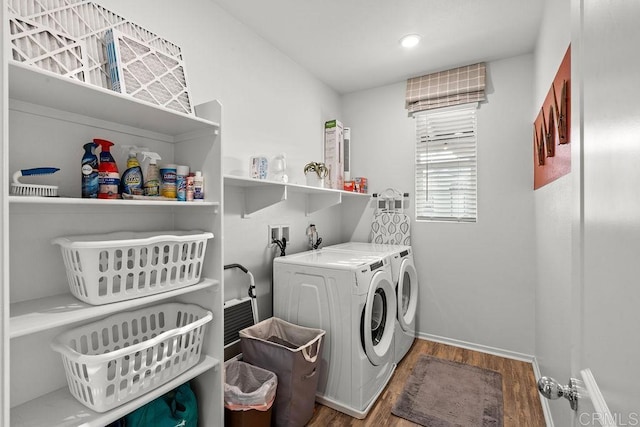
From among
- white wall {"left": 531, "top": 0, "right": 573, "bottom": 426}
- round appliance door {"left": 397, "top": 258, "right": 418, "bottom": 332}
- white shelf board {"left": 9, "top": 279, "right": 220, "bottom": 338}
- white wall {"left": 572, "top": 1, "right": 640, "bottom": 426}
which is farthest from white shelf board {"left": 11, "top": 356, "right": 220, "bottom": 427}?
round appliance door {"left": 397, "top": 258, "right": 418, "bottom": 332}

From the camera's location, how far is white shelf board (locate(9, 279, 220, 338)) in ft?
3.06

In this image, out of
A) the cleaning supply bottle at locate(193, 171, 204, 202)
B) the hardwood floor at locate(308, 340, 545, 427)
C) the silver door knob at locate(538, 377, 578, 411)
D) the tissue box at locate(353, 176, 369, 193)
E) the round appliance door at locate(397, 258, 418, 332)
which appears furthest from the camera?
the tissue box at locate(353, 176, 369, 193)

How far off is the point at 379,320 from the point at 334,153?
5.30 feet

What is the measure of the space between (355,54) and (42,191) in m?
2.36

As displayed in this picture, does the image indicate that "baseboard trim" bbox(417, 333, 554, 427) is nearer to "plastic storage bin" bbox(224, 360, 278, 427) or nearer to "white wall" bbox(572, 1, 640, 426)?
"plastic storage bin" bbox(224, 360, 278, 427)

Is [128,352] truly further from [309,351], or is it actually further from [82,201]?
[309,351]

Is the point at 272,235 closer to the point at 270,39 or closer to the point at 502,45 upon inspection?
the point at 270,39

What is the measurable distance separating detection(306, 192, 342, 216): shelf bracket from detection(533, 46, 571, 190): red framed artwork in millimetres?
1483

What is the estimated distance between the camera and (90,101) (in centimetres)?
116

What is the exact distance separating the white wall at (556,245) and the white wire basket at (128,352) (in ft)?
5.10

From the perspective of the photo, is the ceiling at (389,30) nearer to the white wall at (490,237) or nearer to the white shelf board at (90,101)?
the white wall at (490,237)

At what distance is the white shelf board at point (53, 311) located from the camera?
93 cm

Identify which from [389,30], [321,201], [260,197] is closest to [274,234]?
[260,197]

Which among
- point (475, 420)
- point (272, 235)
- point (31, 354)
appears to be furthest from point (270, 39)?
point (475, 420)
